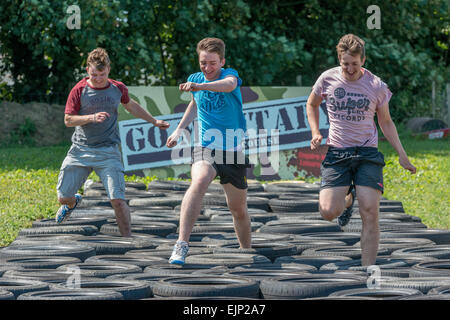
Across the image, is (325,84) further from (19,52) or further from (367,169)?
(19,52)

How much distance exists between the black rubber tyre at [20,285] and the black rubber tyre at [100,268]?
1.55 ft

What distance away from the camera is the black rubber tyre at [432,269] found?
18.9 feet

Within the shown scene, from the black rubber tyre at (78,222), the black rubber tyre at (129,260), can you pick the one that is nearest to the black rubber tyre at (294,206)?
the black rubber tyre at (78,222)

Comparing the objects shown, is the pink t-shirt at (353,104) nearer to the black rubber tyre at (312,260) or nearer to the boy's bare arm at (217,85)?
the boy's bare arm at (217,85)

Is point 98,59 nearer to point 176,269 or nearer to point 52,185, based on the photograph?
point 176,269

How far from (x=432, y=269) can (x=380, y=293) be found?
0.97 m

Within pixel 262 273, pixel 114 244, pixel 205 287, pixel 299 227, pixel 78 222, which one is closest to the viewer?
pixel 205 287

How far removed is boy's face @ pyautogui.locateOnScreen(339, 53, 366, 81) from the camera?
254 inches

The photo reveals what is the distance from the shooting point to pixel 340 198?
670cm

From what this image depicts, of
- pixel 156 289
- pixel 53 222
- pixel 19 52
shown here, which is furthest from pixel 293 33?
pixel 156 289

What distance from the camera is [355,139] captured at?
661cm

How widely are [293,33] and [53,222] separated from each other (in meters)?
15.0

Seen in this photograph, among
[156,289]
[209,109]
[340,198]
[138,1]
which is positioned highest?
[138,1]

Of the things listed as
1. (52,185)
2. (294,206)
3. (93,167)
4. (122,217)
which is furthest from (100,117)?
(52,185)
